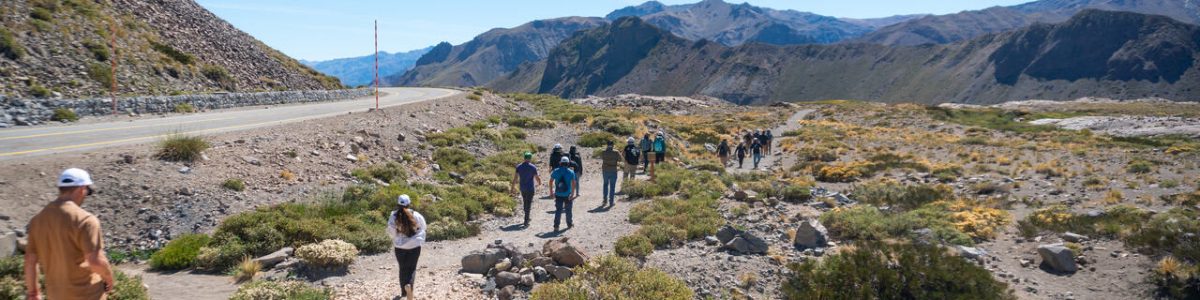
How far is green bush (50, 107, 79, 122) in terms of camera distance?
21.1 m

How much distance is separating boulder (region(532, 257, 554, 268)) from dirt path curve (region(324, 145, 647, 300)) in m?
1.05

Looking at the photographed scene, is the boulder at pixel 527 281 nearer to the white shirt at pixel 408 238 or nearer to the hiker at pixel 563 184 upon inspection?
the white shirt at pixel 408 238

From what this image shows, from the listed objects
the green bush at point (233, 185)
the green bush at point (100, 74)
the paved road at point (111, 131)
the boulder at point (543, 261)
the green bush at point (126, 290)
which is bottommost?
the boulder at point (543, 261)

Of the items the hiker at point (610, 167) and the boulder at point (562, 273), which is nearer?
the boulder at point (562, 273)

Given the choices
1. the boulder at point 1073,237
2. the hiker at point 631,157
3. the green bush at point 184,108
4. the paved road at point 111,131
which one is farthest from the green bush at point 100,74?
the boulder at point 1073,237

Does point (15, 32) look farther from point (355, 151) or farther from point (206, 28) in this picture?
point (355, 151)

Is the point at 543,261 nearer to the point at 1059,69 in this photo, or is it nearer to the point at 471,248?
the point at 471,248

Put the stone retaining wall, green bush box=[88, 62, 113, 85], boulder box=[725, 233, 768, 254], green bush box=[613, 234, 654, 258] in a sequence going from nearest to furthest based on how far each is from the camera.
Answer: green bush box=[613, 234, 654, 258] < boulder box=[725, 233, 768, 254] < the stone retaining wall < green bush box=[88, 62, 113, 85]

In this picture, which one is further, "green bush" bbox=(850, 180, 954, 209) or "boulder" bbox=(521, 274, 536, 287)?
"green bush" bbox=(850, 180, 954, 209)

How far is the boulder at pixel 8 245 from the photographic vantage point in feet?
28.5

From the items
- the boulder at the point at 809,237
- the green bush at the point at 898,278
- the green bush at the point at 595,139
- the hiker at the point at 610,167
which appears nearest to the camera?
the green bush at the point at 898,278

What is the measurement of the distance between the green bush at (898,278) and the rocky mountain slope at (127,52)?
31.4 meters

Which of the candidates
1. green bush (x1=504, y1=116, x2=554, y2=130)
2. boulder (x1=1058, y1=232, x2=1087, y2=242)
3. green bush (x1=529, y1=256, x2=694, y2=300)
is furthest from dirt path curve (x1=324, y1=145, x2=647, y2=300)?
green bush (x1=504, y1=116, x2=554, y2=130)

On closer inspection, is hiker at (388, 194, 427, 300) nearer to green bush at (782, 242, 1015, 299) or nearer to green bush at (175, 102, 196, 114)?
green bush at (782, 242, 1015, 299)
